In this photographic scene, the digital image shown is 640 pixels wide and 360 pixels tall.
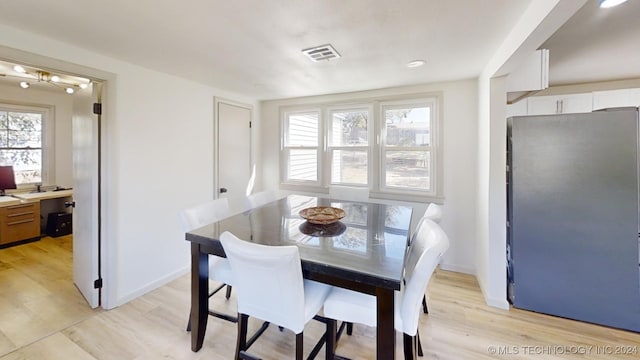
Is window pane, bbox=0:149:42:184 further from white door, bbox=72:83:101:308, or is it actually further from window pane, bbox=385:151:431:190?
window pane, bbox=385:151:431:190

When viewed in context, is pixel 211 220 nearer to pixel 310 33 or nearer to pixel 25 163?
pixel 310 33

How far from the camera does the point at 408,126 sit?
11.5 ft

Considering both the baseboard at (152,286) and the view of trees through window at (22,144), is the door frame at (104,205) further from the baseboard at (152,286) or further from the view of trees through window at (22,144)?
the view of trees through window at (22,144)

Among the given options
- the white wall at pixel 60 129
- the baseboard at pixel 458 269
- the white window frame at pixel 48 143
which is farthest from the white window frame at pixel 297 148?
the white window frame at pixel 48 143

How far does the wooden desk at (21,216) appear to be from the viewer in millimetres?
3809

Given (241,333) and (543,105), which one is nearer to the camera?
(241,333)

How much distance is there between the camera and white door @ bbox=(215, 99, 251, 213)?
12.1 feet

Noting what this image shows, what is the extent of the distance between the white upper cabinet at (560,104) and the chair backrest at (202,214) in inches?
150

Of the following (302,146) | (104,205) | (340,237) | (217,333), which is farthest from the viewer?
(302,146)

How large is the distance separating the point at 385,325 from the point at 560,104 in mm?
3595

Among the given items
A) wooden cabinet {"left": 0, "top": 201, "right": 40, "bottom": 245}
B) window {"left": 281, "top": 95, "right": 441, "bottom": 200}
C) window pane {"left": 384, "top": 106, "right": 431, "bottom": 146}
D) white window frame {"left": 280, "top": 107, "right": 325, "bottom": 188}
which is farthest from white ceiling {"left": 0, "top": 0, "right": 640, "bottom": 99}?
wooden cabinet {"left": 0, "top": 201, "right": 40, "bottom": 245}

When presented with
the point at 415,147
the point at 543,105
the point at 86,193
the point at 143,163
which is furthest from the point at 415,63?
the point at 86,193

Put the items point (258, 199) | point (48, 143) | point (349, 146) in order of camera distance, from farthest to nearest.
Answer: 1. point (48, 143)
2. point (349, 146)
3. point (258, 199)

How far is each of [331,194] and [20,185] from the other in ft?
16.2
